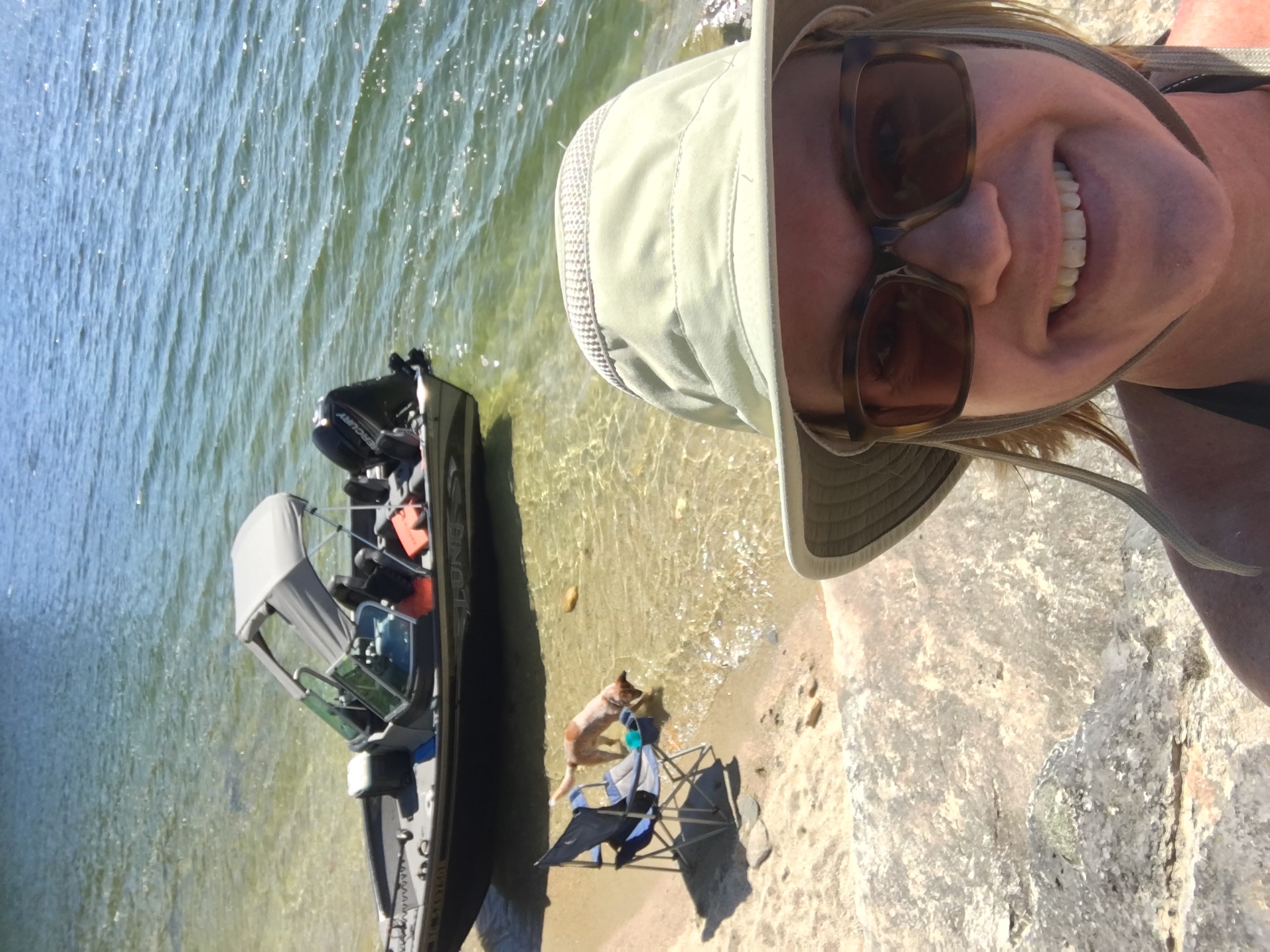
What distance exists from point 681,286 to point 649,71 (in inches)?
283

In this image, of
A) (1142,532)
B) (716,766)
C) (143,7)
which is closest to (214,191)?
(143,7)

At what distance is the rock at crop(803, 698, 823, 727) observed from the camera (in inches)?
217

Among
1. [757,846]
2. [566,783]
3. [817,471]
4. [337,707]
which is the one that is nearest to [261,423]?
[337,707]

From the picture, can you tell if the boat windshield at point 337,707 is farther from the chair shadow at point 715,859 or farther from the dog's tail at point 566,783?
the chair shadow at point 715,859

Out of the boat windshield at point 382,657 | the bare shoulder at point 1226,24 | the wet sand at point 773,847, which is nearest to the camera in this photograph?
the bare shoulder at point 1226,24

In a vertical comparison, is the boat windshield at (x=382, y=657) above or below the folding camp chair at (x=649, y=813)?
above

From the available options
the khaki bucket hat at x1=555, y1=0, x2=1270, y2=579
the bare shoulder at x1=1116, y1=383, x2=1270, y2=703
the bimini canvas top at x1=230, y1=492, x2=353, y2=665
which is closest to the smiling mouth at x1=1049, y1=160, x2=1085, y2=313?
the khaki bucket hat at x1=555, y1=0, x2=1270, y2=579

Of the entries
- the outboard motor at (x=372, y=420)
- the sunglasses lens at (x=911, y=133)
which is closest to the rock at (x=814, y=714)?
the sunglasses lens at (x=911, y=133)

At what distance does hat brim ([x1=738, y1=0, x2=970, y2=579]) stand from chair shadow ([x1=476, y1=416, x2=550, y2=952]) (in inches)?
248

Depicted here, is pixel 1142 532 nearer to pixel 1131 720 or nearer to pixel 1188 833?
pixel 1131 720

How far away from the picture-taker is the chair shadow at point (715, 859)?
19.1 ft

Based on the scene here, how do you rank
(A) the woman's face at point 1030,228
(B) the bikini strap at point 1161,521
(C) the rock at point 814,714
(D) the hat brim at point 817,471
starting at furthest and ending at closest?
(C) the rock at point 814,714, (B) the bikini strap at point 1161,521, (A) the woman's face at point 1030,228, (D) the hat brim at point 817,471

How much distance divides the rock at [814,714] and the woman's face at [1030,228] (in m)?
4.15

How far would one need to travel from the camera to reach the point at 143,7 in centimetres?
1939
